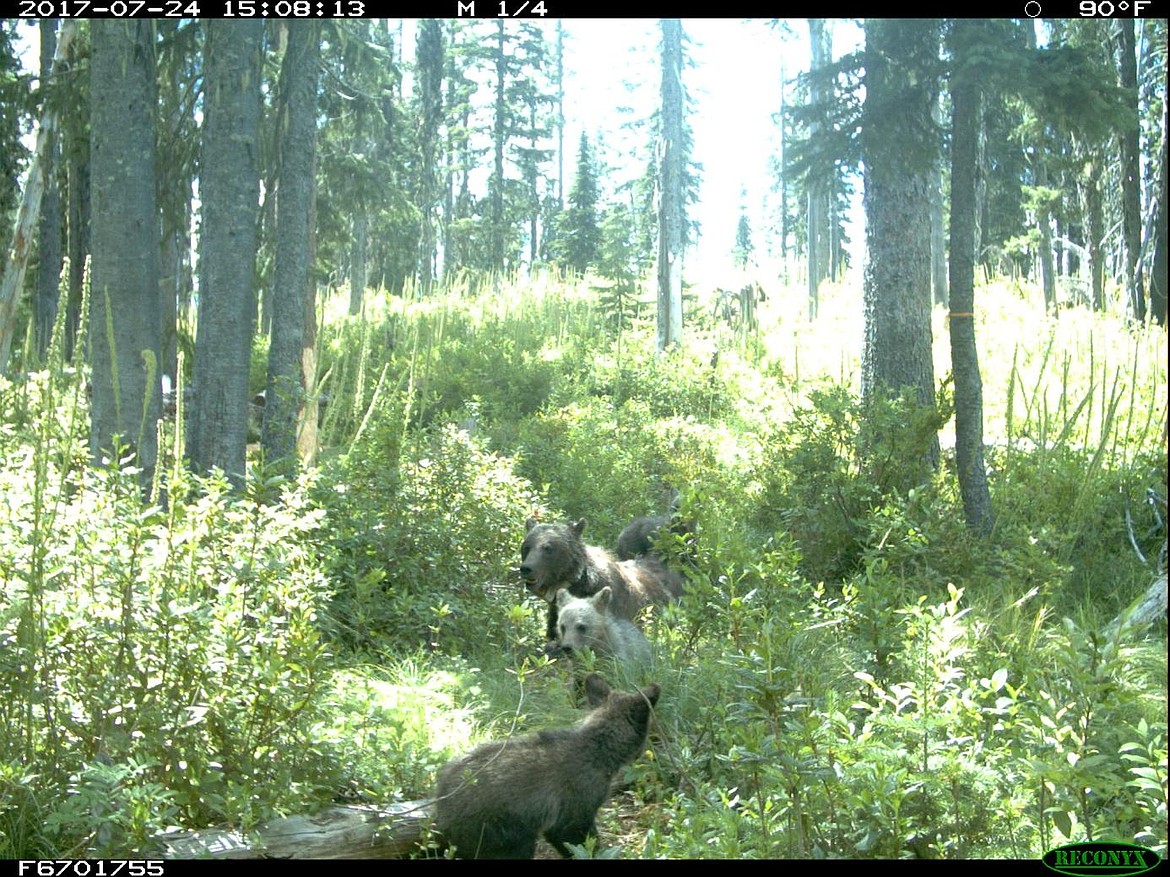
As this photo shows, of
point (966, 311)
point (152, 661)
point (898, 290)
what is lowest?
point (152, 661)

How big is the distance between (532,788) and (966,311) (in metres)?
3.95

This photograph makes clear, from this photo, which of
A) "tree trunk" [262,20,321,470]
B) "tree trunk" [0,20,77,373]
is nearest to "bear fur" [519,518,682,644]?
"tree trunk" [262,20,321,470]

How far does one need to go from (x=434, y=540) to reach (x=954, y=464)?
12.6 ft

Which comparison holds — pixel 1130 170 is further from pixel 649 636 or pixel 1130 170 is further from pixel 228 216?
pixel 228 216

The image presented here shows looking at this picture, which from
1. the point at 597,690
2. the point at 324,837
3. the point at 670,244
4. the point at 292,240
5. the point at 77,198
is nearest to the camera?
the point at 324,837

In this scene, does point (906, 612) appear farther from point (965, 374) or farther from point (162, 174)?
point (162, 174)

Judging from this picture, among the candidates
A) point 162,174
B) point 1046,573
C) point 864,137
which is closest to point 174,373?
point 162,174

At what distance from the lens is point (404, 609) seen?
18.0 ft

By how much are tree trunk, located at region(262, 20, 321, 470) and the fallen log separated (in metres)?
1.59

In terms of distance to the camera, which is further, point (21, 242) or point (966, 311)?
point (21, 242)

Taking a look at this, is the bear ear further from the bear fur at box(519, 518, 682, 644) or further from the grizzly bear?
the bear fur at box(519, 518, 682, 644)

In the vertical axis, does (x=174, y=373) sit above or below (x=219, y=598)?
above

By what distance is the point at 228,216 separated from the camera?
422 cm

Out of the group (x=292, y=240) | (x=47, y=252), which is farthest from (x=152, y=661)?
(x=47, y=252)
